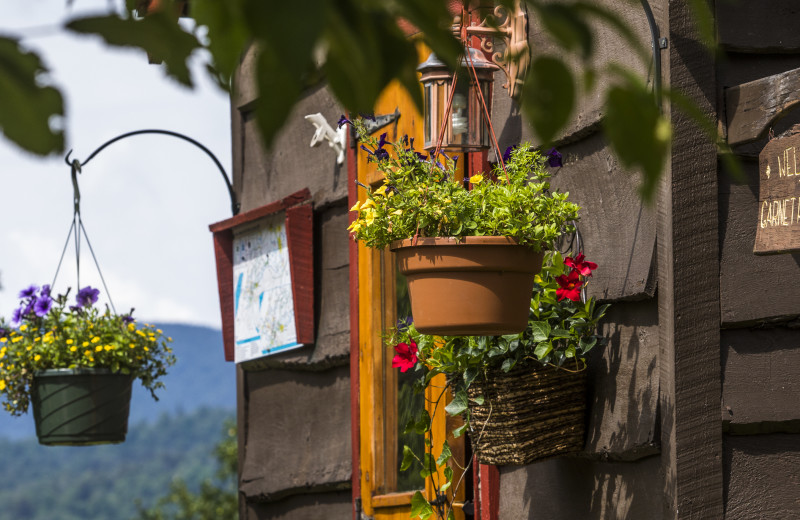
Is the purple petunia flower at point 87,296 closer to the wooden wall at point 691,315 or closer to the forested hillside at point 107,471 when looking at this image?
the wooden wall at point 691,315

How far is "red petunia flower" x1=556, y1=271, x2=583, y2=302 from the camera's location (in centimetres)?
285

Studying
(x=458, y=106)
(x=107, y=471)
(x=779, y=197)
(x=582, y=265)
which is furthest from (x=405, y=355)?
(x=107, y=471)

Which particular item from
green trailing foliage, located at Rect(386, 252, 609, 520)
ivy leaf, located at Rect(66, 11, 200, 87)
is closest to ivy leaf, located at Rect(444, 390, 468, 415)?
green trailing foliage, located at Rect(386, 252, 609, 520)

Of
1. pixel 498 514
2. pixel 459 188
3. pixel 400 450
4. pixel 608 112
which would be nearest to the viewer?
pixel 608 112

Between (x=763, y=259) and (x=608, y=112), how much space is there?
1806 mm

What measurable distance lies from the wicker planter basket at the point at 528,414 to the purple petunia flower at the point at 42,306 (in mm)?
2713

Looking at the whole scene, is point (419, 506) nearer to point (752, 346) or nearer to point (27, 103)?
point (752, 346)

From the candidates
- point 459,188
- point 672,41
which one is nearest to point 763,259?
point 672,41

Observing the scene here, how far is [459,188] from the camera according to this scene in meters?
2.80

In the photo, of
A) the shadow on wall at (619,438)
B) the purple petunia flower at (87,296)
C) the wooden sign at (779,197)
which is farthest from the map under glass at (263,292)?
the wooden sign at (779,197)

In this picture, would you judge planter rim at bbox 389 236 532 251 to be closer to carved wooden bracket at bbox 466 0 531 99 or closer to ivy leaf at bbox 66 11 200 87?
carved wooden bracket at bbox 466 0 531 99

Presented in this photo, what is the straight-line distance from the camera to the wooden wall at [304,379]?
4.52m

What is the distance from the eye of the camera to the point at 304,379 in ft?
16.0

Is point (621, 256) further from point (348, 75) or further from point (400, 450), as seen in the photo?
point (348, 75)
